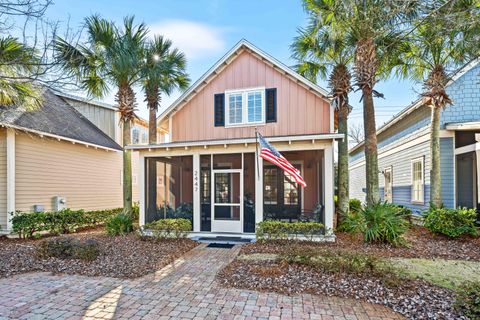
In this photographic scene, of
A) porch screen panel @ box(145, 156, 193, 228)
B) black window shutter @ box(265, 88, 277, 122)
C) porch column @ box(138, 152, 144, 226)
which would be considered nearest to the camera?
porch column @ box(138, 152, 144, 226)

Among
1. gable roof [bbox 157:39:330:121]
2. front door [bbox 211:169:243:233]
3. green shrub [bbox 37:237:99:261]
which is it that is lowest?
green shrub [bbox 37:237:99:261]

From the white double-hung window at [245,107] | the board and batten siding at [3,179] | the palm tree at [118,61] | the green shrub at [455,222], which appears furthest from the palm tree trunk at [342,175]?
the board and batten siding at [3,179]

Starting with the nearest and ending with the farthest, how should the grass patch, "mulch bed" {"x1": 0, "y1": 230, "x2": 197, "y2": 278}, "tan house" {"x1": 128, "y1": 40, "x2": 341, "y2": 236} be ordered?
the grass patch → "mulch bed" {"x1": 0, "y1": 230, "x2": 197, "y2": 278} → "tan house" {"x1": 128, "y1": 40, "x2": 341, "y2": 236}

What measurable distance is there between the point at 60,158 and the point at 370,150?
11701mm

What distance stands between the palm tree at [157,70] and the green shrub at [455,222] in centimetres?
1027

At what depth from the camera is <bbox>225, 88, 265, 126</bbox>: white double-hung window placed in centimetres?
1142

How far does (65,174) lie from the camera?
1181cm

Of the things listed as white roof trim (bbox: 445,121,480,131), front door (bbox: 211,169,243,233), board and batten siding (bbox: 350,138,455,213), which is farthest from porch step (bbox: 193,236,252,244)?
white roof trim (bbox: 445,121,480,131)

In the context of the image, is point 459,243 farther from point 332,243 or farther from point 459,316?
point 459,316

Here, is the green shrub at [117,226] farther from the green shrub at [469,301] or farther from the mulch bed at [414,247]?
the green shrub at [469,301]

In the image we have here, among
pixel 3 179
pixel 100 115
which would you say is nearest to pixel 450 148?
pixel 3 179

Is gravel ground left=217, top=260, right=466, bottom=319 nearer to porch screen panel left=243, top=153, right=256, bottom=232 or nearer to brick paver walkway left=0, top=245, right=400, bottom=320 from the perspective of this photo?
brick paver walkway left=0, top=245, right=400, bottom=320

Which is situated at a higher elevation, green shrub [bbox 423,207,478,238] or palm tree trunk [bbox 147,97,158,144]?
palm tree trunk [bbox 147,97,158,144]

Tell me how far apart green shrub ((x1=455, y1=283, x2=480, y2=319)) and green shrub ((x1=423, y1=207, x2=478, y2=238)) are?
467 cm
